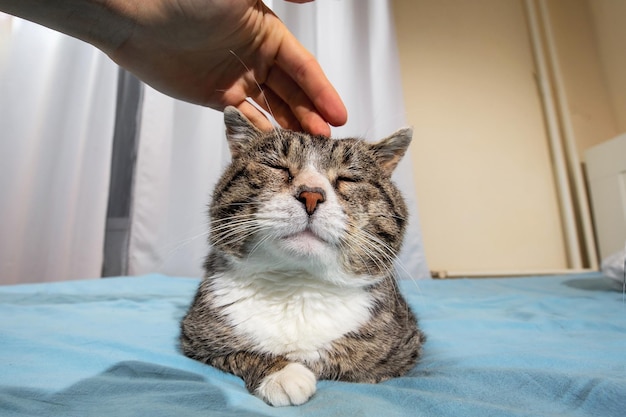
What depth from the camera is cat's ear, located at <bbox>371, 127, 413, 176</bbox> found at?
114 cm

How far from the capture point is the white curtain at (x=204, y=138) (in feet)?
8.96

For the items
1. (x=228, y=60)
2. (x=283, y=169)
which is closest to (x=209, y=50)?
(x=228, y=60)

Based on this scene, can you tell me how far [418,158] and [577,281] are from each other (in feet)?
4.76

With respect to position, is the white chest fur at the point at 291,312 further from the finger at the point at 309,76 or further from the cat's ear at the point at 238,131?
the finger at the point at 309,76

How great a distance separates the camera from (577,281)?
228 centimetres

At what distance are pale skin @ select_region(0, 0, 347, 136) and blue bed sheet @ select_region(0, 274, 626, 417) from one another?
2.54 ft

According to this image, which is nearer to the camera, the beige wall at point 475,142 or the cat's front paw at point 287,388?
the cat's front paw at point 287,388

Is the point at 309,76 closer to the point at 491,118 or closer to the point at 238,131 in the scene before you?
the point at 238,131

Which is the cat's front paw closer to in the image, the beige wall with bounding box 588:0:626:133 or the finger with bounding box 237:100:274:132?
the finger with bounding box 237:100:274:132

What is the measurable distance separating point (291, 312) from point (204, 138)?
7.22ft

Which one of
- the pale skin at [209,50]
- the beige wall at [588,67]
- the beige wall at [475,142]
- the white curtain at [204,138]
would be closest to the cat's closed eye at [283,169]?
the pale skin at [209,50]

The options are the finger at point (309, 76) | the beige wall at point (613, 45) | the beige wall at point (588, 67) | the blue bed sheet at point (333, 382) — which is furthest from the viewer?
the beige wall at point (588, 67)

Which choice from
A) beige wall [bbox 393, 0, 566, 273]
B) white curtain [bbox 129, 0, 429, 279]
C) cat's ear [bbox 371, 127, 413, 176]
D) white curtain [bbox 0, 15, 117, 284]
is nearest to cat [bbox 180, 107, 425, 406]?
cat's ear [bbox 371, 127, 413, 176]

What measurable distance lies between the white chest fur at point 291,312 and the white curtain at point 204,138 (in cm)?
187
